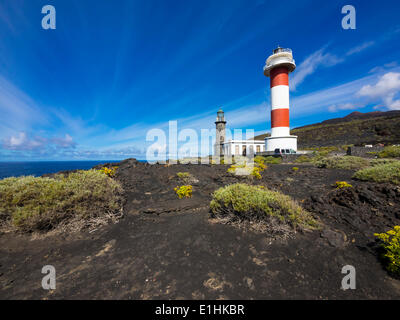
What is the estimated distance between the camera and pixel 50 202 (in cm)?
457

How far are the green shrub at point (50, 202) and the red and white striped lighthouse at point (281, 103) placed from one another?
21.8 m

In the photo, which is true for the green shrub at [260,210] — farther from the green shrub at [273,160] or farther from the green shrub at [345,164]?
the green shrub at [273,160]

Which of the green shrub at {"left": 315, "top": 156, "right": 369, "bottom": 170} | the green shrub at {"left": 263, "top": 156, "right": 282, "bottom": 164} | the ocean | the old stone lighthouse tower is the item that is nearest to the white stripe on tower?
the green shrub at {"left": 263, "top": 156, "right": 282, "bottom": 164}

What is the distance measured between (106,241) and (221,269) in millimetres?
2844

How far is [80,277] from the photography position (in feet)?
9.15

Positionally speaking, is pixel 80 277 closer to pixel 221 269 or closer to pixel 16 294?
pixel 16 294

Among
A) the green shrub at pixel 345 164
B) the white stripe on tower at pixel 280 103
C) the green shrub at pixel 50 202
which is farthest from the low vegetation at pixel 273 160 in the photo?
the green shrub at pixel 50 202

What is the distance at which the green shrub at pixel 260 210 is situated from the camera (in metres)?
4.06

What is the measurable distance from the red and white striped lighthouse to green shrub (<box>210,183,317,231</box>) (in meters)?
19.9

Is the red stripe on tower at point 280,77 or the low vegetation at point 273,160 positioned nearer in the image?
the low vegetation at point 273,160

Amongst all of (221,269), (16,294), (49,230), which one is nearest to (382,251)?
(221,269)

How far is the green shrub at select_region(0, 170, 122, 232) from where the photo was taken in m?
4.24

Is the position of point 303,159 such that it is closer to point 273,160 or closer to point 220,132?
point 273,160

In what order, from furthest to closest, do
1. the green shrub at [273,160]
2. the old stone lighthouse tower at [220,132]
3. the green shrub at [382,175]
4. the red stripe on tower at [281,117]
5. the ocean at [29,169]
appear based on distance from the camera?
the old stone lighthouse tower at [220,132] → the red stripe on tower at [281,117] → the green shrub at [273,160] → the ocean at [29,169] → the green shrub at [382,175]
